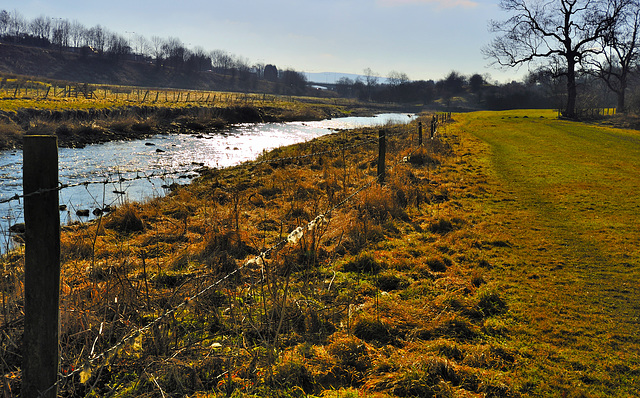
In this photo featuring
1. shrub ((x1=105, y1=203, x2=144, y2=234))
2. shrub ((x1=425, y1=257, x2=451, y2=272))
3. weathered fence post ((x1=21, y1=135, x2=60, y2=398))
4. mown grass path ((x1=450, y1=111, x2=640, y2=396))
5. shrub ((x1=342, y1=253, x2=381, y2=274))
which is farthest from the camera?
shrub ((x1=105, y1=203, x2=144, y2=234))

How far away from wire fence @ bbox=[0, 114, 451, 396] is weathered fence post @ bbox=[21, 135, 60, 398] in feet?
A: 0.28

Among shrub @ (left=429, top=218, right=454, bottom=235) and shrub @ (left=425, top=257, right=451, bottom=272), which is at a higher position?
shrub @ (left=429, top=218, right=454, bottom=235)

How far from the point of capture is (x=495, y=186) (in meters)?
12.3

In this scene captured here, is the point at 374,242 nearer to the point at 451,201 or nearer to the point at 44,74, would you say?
the point at 451,201

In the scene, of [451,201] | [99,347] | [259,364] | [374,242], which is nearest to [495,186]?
[451,201]

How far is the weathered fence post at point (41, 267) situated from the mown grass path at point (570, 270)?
3.59 metres

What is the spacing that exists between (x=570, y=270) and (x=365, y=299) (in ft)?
10.8

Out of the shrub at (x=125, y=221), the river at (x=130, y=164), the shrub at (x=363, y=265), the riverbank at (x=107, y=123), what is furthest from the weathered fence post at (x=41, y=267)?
the riverbank at (x=107, y=123)

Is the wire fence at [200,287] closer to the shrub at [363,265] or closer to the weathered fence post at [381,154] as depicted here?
the shrub at [363,265]

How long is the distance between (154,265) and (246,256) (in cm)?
144

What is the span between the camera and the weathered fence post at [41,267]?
235 cm

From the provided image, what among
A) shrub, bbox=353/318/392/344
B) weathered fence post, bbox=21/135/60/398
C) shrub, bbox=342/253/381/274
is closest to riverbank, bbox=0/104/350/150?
shrub, bbox=342/253/381/274

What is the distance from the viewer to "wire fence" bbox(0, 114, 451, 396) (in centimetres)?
344

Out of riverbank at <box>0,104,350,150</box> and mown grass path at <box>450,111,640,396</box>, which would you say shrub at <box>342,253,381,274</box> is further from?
riverbank at <box>0,104,350,150</box>
